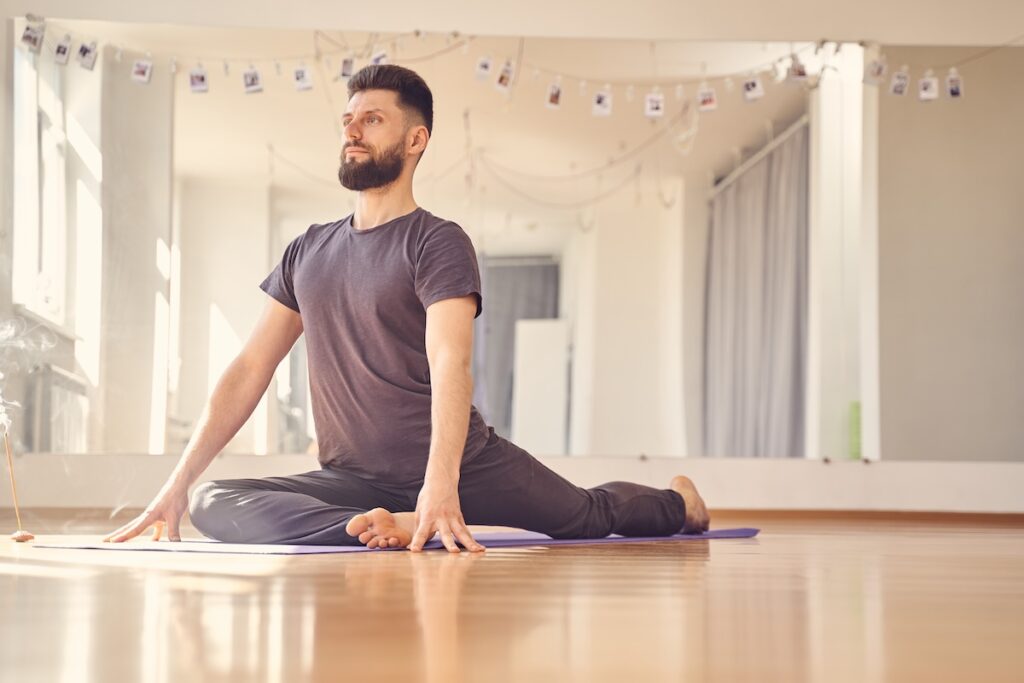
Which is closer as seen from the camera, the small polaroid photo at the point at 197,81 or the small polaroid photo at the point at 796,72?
the small polaroid photo at the point at 197,81

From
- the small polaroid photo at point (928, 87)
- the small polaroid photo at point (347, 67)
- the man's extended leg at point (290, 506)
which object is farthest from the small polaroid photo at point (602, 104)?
the man's extended leg at point (290, 506)

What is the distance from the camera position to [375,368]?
7.41ft

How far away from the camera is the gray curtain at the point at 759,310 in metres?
5.02

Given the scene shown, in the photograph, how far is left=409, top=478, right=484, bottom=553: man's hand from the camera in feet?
6.09

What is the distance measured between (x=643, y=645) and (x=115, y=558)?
1.14 metres

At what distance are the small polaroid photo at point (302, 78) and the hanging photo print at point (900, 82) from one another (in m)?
2.45

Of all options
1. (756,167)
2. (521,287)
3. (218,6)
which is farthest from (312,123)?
(756,167)

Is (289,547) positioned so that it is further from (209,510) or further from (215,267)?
(215,267)

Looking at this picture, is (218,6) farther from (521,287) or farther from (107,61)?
(521,287)

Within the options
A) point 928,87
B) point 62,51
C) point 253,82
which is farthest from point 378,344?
point 928,87

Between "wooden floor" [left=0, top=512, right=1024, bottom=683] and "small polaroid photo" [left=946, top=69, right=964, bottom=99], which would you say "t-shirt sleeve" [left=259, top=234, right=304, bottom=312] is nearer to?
"wooden floor" [left=0, top=512, right=1024, bottom=683]

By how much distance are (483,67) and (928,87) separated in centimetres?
190

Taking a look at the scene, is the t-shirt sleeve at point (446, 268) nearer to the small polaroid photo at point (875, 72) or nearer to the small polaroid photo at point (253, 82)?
the small polaroid photo at point (253, 82)

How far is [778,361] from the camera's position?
514cm
